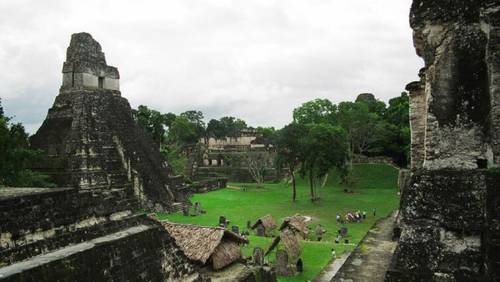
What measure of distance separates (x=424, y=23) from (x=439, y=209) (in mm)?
1940

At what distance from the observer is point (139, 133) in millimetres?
25500

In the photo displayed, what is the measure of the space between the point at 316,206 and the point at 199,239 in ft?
56.5

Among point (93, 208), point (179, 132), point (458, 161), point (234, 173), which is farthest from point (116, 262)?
point (179, 132)

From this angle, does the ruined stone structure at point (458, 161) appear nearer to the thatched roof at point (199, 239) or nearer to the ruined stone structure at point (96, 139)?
the thatched roof at point (199, 239)

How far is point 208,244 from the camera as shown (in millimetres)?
9852

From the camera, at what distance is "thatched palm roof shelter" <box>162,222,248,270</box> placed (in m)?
9.62

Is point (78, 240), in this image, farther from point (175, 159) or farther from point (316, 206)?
point (175, 159)

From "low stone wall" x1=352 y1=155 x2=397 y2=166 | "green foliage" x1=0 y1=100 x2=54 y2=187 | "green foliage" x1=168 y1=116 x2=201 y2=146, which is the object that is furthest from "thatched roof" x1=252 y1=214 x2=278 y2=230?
"green foliage" x1=168 y1=116 x2=201 y2=146

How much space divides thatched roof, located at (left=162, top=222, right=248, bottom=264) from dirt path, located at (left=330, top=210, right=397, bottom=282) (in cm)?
319

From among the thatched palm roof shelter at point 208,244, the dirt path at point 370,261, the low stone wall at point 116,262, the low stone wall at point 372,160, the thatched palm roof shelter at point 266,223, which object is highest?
the low stone wall at point 372,160

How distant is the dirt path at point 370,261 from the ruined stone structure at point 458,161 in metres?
4.71

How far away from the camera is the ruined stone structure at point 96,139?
20.4 meters

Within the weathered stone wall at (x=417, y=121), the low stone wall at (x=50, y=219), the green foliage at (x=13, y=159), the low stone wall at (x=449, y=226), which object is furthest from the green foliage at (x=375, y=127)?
the low stone wall at (x=449, y=226)

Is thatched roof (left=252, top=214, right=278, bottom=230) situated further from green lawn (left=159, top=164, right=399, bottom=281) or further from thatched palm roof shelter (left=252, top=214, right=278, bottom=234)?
green lawn (left=159, top=164, right=399, bottom=281)
